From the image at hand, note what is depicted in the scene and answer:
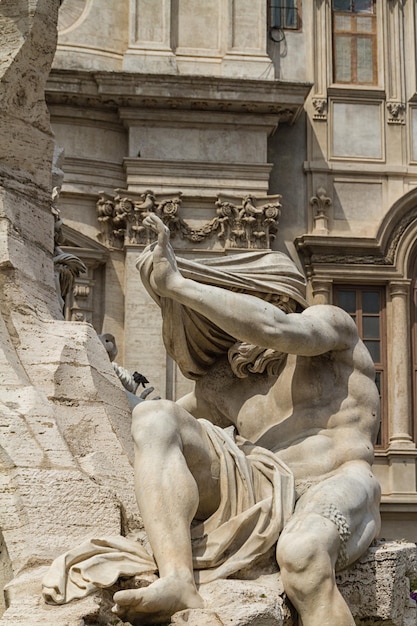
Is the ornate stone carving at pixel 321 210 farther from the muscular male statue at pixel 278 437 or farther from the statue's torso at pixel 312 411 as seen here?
the statue's torso at pixel 312 411

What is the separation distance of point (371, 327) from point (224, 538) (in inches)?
557

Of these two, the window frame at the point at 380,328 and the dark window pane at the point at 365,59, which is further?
the dark window pane at the point at 365,59

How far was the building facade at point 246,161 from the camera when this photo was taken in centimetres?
1781

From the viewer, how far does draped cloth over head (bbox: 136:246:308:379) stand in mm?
5320

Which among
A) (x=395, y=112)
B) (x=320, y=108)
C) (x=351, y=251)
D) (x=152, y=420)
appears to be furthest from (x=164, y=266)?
(x=395, y=112)

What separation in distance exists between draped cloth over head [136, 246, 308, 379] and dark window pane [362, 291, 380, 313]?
13.2 meters

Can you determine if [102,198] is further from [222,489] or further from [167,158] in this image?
[222,489]

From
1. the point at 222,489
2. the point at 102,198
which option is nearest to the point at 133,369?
the point at 102,198

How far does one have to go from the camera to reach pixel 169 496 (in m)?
4.47

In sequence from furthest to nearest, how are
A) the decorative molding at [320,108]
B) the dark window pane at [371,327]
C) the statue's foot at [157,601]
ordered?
the decorative molding at [320,108], the dark window pane at [371,327], the statue's foot at [157,601]

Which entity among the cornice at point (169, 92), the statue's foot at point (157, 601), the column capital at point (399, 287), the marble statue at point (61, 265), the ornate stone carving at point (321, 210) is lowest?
the statue's foot at point (157, 601)

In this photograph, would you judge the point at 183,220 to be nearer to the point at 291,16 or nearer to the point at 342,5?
the point at 291,16

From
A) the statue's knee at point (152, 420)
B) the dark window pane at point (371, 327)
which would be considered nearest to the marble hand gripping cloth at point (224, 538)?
the statue's knee at point (152, 420)

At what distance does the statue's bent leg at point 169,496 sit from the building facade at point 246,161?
40.4 feet
